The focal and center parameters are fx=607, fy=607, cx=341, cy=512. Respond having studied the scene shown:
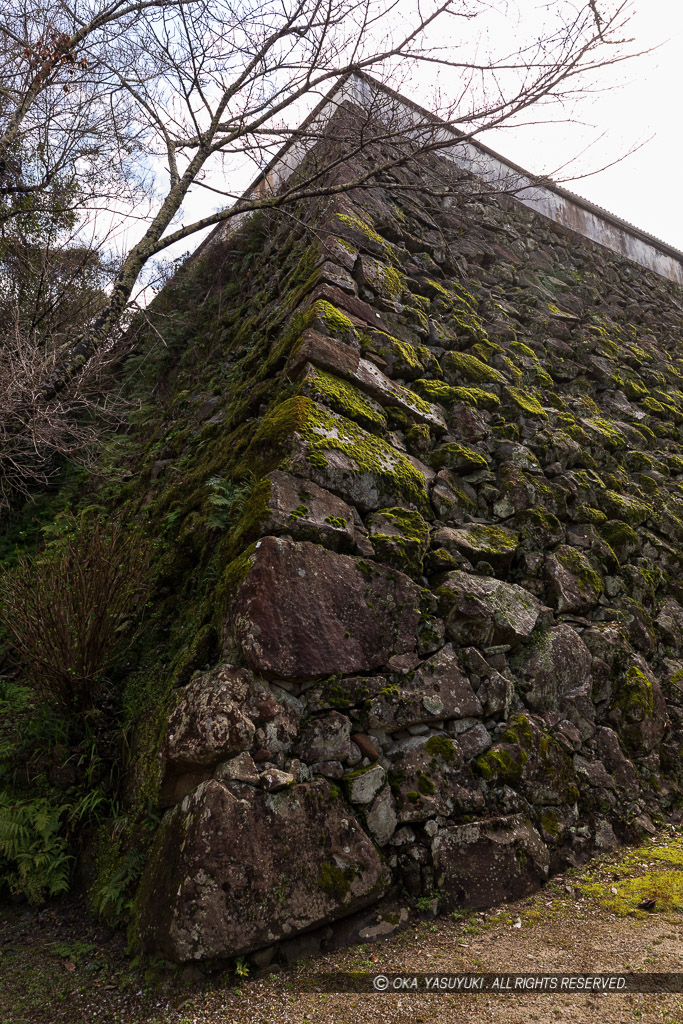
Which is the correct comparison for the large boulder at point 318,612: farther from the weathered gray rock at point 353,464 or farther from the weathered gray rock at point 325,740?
the weathered gray rock at point 353,464

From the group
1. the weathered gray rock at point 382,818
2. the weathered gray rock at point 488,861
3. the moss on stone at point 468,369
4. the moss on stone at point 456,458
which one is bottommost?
the weathered gray rock at point 488,861

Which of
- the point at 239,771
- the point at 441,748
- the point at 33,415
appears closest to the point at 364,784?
the point at 441,748

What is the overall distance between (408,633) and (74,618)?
5.84 ft

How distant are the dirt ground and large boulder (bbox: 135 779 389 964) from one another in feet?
0.44

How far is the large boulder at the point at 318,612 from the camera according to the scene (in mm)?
2715

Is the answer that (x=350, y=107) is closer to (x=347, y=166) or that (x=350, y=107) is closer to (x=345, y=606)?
(x=347, y=166)

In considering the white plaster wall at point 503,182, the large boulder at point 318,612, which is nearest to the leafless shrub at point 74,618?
the large boulder at point 318,612

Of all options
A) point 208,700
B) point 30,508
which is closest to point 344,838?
point 208,700

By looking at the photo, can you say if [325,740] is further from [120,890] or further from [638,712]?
[638,712]

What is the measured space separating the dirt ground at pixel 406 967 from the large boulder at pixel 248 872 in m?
0.13

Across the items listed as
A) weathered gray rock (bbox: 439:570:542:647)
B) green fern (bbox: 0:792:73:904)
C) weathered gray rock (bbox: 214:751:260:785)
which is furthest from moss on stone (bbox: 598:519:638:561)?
green fern (bbox: 0:792:73:904)

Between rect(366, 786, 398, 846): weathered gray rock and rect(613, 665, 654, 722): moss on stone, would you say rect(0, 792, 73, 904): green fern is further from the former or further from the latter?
rect(613, 665, 654, 722): moss on stone

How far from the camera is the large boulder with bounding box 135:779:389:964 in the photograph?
2.25 meters

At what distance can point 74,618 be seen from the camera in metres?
3.25
